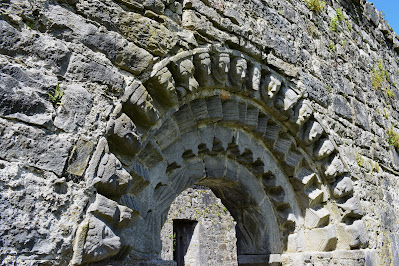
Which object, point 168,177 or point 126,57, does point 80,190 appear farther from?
point 168,177

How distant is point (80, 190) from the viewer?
1.73m

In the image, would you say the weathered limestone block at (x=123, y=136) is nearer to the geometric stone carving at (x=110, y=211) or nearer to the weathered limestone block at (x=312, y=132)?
the geometric stone carving at (x=110, y=211)

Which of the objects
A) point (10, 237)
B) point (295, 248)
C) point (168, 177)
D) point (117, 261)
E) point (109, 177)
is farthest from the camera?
point (295, 248)

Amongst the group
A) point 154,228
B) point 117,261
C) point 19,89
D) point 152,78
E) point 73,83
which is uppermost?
point 152,78

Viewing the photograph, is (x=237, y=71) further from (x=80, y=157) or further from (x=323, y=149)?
(x=80, y=157)

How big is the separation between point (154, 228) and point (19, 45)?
1.48 meters

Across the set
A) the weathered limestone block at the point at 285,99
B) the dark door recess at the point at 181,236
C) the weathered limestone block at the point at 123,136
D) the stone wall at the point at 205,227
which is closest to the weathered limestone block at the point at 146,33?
the weathered limestone block at the point at 123,136

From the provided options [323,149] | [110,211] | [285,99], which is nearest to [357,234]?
[323,149]

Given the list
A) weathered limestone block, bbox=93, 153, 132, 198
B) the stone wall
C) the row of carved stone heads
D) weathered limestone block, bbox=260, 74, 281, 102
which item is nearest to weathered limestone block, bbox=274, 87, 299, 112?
the row of carved stone heads

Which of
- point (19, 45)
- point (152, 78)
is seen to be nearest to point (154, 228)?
point (152, 78)

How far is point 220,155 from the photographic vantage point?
340 cm

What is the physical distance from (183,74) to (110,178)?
99 cm

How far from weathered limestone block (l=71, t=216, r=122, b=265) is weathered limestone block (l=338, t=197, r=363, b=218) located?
277 centimetres

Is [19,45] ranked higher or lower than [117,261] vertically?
higher
